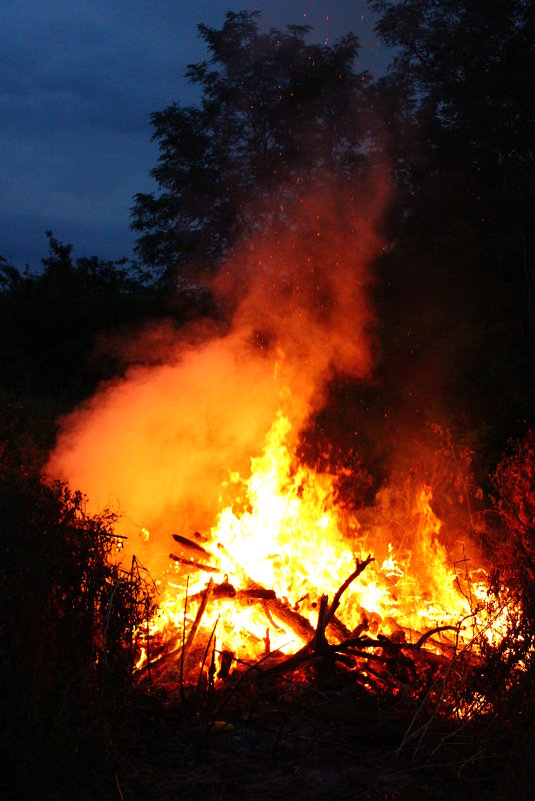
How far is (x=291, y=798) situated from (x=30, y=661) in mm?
1235

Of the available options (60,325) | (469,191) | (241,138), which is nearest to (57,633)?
(469,191)

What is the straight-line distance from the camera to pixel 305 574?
Result: 5625 millimetres

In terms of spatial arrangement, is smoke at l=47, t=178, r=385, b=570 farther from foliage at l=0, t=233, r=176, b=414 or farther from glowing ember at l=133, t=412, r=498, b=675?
foliage at l=0, t=233, r=176, b=414

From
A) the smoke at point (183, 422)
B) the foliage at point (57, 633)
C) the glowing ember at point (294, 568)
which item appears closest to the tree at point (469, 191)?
the smoke at point (183, 422)

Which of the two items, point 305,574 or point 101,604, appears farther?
point 305,574

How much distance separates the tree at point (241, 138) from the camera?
15500mm

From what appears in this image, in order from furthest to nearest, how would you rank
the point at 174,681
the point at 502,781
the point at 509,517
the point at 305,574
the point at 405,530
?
the point at 405,530 < the point at 305,574 < the point at 509,517 < the point at 174,681 < the point at 502,781

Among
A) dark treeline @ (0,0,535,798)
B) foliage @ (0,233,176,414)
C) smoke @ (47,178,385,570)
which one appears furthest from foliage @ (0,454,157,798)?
foliage @ (0,233,176,414)

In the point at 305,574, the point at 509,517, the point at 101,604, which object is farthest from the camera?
the point at 305,574

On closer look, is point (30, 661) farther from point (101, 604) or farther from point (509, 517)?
point (509, 517)

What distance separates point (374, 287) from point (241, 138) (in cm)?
774

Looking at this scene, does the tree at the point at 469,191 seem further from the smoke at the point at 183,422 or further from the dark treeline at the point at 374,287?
the smoke at the point at 183,422

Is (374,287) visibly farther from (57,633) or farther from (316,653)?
(57,633)

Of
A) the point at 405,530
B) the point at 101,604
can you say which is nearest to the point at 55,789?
the point at 101,604
